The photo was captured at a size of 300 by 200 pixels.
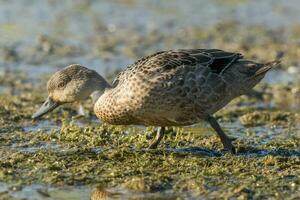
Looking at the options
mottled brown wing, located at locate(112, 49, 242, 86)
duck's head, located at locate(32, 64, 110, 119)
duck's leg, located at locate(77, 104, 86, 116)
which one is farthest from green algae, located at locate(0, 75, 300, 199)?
mottled brown wing, located at locate(112, 49, 242, 86)

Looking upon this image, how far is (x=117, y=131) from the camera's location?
361 inches

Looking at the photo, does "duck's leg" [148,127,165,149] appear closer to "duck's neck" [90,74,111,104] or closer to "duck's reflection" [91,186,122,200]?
"duck's neck" [90,74,111,104]

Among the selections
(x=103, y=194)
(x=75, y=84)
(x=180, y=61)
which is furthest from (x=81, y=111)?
(x=103, y=194)

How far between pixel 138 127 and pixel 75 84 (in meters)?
1.43

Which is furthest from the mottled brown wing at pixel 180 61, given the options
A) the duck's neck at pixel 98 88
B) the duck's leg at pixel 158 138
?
the duck's leg at pixel 158 138

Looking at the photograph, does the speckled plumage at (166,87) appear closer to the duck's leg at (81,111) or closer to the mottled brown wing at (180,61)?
the mottled brown wing at (180,61)

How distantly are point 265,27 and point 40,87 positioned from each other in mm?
5393

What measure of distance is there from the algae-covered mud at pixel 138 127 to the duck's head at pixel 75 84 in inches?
17.3

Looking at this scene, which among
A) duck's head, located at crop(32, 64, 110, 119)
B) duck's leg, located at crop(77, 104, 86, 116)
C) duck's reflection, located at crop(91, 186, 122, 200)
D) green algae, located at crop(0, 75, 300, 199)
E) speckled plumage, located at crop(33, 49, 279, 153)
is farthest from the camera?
duck's leg, located at crop(77, 104, 86, 116)

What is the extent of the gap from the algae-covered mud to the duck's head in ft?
1.44

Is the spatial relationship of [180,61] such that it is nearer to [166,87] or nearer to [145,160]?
[166,87]

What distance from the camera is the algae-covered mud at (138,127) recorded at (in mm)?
7176

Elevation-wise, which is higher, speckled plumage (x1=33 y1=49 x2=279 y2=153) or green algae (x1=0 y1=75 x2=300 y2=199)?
speckled plumage (x1=33 y1=49 x2=279 y2=153)

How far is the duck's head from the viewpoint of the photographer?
856 centimetres
